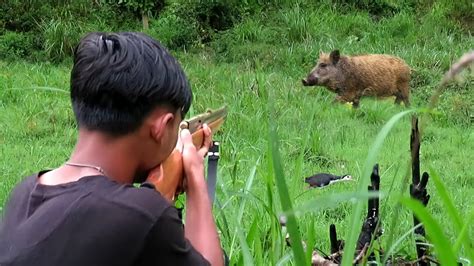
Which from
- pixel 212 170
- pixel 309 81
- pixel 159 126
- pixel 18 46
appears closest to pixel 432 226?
pixel 159 126

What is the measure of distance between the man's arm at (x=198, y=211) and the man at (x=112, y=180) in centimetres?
1

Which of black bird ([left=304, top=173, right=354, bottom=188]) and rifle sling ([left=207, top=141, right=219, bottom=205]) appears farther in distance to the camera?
black bird ([left=304, top=173, right=354, bottom=188])

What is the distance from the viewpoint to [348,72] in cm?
918

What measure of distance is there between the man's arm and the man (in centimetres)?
1

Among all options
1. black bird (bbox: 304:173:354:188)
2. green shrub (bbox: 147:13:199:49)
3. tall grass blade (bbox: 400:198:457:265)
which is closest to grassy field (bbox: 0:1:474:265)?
black bird (bbox: 304:173:354:188)

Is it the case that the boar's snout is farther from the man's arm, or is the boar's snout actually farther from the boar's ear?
the man's arm

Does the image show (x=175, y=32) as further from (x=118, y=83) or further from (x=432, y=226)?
(x=432, y=226)

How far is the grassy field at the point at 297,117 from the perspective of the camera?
12.5 feet

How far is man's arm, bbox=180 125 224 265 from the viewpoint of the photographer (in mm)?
2113

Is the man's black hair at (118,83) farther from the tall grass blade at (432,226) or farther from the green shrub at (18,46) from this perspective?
the green shrub at (18,46)

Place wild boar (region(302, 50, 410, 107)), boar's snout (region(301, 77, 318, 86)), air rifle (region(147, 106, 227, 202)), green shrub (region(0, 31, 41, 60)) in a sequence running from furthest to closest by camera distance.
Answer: green shrub (region(0, 31, 41, 60)), wild boar (region(302, 50, 410, 107)), boar's snout (region(301, 77, 318, 86)), air rifle (region(147, 106, 227, 202))

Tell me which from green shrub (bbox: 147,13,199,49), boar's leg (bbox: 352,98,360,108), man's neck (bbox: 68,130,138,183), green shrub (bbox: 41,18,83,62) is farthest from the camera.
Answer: green shrub (bbox: 147,13,199,49)

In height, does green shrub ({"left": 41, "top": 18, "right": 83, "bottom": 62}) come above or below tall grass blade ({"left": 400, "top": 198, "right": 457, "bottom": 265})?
below

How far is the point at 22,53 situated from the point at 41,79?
68.3 inches
